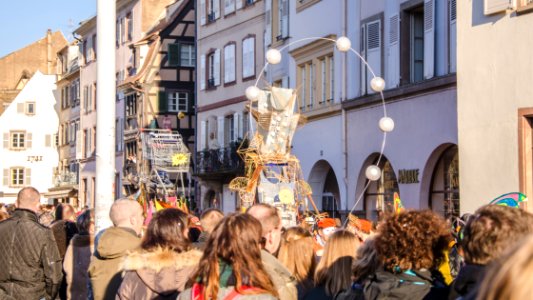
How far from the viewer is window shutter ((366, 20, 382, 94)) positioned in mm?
24969

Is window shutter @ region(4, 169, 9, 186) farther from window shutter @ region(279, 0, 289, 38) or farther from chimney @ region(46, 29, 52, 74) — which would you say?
window shutter @ region(279, 0, 289, 38)

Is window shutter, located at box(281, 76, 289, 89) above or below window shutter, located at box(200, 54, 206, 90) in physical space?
below

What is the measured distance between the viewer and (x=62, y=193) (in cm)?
6669

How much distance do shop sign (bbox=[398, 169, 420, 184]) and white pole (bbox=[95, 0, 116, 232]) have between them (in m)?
12.3

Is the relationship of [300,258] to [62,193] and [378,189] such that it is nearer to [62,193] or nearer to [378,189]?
[378,189]

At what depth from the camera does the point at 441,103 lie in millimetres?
21469

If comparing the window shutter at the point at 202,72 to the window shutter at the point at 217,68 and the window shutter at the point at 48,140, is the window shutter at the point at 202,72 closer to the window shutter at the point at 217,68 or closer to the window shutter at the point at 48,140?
the window shutter at the point at 217,68

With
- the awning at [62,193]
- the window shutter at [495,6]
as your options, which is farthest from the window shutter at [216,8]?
the awning at [62,193]

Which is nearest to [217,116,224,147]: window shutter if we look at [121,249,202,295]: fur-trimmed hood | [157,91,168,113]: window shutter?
[157,91,168,113]: window shutter

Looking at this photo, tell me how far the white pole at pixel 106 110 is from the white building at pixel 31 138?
66313 mm

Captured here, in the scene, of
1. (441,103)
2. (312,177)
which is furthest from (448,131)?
(312,177)

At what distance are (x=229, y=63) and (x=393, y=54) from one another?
15525mm

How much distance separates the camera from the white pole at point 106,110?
36.7 ft

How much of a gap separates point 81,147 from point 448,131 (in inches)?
1783
